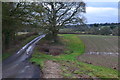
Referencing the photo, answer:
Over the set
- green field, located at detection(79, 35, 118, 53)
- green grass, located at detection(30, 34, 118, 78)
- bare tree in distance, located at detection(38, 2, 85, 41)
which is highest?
bare tree in distance, located at detection(38, 2, 85, 41)

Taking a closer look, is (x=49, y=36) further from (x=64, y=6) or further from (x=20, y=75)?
(x=20, y=75)

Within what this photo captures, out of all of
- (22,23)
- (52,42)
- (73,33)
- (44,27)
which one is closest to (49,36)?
(52,42)

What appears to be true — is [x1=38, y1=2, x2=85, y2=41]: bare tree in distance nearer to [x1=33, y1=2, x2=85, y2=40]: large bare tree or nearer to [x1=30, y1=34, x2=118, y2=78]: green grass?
[x1=33, y1=2, x2=85, y2=40]: large bare tree

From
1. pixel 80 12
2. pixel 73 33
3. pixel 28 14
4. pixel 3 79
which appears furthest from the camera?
pixel 73 33

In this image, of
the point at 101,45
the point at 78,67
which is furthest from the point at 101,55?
the point at 101,45

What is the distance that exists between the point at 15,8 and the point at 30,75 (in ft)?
14.9

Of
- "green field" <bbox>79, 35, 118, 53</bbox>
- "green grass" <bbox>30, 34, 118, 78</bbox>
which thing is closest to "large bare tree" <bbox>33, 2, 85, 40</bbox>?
"green field" <bbox>79, 35, 118, 53</bbox>

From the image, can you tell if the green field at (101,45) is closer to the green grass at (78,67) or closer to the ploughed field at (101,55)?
the ploughed field at (101,55)

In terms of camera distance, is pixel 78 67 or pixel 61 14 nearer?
pixel 78 67

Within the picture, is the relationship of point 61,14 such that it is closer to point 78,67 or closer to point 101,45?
point 101,45

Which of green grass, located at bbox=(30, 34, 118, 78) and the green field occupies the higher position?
the green field

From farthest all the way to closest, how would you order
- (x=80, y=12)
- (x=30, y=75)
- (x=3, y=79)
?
(x=80, y=12), (x=30, y=75), (x=3, y=79)

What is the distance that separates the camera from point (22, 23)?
8531 mm

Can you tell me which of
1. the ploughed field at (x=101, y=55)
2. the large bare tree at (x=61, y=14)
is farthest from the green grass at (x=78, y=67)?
the large bare tree at (x=61, y=14)
